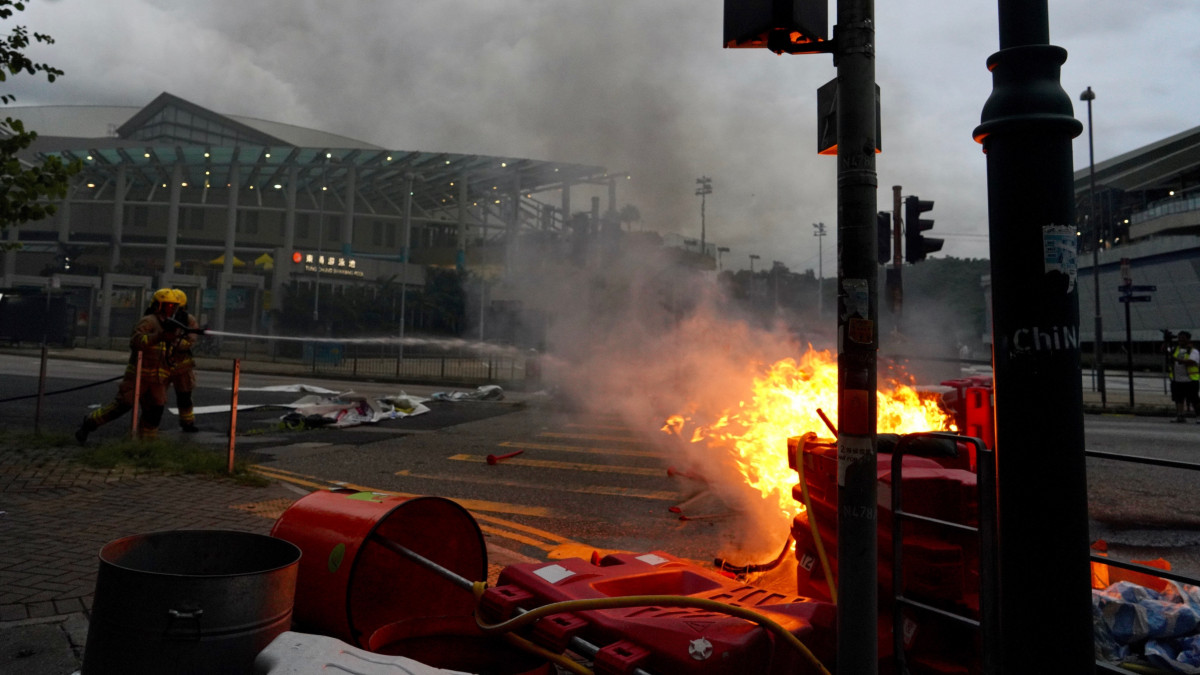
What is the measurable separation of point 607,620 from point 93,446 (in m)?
7.71

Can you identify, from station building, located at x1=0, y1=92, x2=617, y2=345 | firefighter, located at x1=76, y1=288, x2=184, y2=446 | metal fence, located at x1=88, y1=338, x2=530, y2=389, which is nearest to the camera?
firefighter, located at x1=76, y1=288, x2=184, y2=446

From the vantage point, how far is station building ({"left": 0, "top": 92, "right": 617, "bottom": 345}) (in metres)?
41.4

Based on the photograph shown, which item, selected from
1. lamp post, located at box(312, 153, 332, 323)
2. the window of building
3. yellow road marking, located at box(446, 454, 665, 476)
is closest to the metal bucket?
yellow road marking, located at box(446, 454, 665, 476)

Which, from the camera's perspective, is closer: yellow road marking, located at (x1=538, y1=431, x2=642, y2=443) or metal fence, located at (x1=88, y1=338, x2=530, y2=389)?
yellow road marking, located at (x1=538, y1=431, x2=642, y2=443)

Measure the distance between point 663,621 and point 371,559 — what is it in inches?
64.4

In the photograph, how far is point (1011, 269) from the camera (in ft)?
6.68

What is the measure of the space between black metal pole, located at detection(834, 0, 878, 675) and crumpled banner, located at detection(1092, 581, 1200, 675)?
3.34ft

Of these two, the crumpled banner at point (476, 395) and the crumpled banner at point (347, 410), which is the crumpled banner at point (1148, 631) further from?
the crumpled banner at point (476, 395)

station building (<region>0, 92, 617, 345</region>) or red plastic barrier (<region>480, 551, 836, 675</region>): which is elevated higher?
station building (<region>0, 92, 617, 345</region>)

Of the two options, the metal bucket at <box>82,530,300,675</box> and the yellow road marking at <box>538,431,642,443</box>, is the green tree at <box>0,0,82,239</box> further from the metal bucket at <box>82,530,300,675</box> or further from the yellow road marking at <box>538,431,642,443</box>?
the yellow road marking at <box>538,431,642,443</box>

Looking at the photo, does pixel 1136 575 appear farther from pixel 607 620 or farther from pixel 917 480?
pixel 607 620

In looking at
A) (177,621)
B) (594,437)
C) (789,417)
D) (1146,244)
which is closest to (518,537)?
(789,417)

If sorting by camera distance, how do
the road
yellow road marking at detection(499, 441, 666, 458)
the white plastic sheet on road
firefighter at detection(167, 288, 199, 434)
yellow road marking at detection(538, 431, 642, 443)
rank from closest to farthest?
the road, firefighter at detection(167, 288, 199, 434), yellow road marking at detection(499, 441, 666, 458), yellow road marking at detection(538, 431, 642, 443), the white plastic sheet on road

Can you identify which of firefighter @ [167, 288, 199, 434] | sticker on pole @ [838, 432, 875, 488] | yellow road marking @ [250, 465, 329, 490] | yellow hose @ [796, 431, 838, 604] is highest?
firefighter @ [167, 288, 199, 434]
